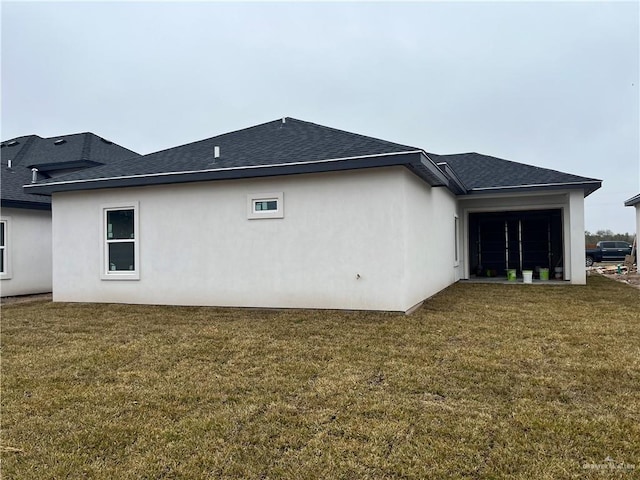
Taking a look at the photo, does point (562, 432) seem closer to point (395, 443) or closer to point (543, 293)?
point (395, 443)

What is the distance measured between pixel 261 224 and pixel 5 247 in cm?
750

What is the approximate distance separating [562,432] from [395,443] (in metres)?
1.14

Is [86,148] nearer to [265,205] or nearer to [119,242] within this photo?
[119,242]

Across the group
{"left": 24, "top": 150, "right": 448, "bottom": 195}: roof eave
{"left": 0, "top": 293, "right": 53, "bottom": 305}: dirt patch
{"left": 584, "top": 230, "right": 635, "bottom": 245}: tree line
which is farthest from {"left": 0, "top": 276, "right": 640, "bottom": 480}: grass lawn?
{"left": 584, "top": 230, "right": 635, "bottom": 245}: tree line

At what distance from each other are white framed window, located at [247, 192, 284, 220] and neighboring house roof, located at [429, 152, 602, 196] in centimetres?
616

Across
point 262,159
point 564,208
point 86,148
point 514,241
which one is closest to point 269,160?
point 262,159

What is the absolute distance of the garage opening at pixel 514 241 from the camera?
14.6 m

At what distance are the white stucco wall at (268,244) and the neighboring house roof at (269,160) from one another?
1.00 feet

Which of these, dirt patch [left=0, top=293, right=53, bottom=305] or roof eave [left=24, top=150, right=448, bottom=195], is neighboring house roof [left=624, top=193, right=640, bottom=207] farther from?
dirt patch [left=0, top=293, right=53, bottom=305]

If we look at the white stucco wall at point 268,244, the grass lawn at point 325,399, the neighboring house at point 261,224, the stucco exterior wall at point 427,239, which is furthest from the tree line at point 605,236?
the grass lawn at point 325,399

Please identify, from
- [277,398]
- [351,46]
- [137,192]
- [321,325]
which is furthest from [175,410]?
[351,46]

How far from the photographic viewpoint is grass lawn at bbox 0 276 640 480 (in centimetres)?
254

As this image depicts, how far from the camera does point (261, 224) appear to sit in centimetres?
798

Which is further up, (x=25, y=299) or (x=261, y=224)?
(x=261, y=224)
